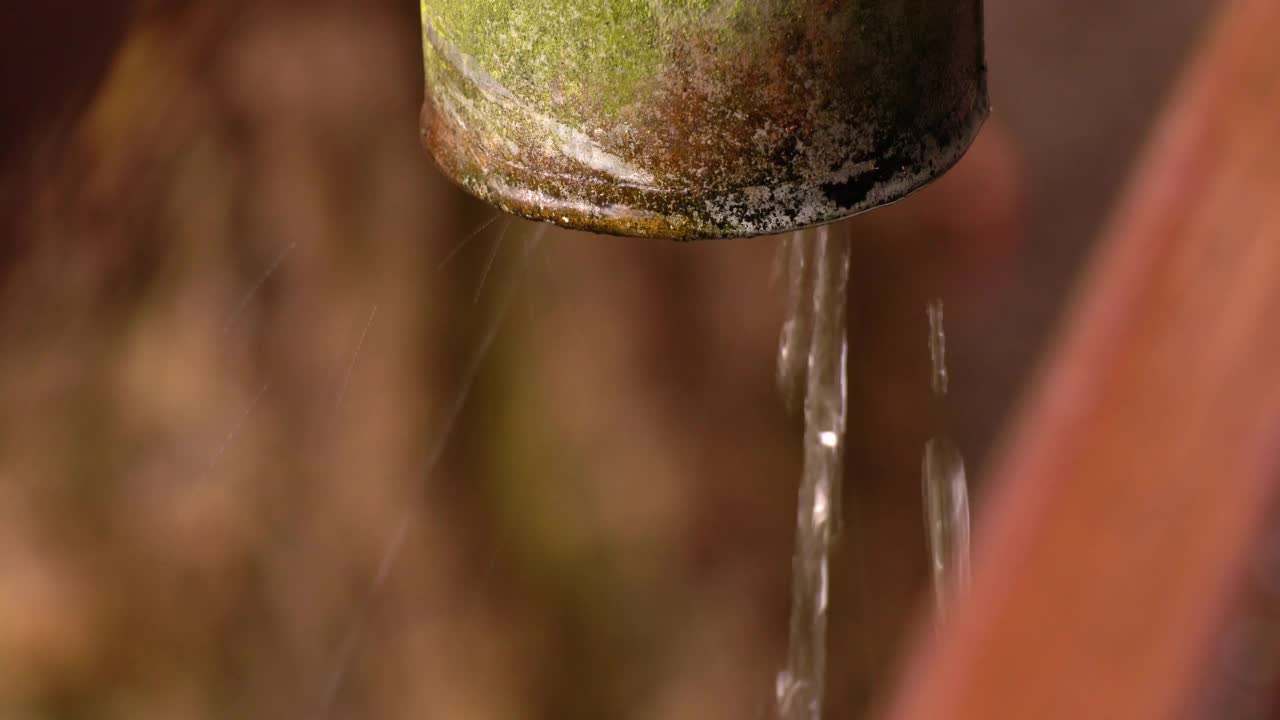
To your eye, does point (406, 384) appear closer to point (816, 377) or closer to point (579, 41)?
point (816, 377)

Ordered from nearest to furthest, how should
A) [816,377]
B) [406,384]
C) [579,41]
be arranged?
[579,41] < [406,384] < [816,377]

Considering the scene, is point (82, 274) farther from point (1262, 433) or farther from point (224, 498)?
point (1262, 433)

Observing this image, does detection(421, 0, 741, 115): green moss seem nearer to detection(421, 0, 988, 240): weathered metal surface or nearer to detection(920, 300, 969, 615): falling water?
detection(421, 0, 988, 240): weathered metal surface

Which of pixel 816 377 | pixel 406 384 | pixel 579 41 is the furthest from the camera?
pixel 816 377

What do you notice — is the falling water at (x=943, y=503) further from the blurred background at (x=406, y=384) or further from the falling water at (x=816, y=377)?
the falling water at (x=816, y=377)

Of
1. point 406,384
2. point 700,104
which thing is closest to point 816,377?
point 406,384

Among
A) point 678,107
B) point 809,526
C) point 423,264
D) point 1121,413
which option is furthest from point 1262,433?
point 809,526

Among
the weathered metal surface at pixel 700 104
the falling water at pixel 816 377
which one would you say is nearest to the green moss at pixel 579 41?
the weathered metal surface at pixel 700 104

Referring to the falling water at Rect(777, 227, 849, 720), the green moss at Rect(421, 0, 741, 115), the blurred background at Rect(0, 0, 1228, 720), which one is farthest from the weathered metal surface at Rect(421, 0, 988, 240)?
the falling water at Rect(777, 227, 849, 720)
